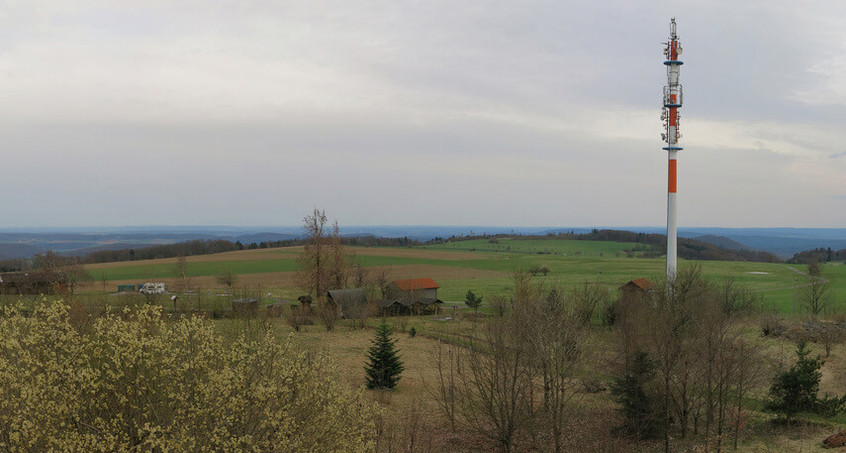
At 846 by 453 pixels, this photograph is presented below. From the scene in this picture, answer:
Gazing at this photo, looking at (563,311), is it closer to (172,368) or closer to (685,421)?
(685,421)

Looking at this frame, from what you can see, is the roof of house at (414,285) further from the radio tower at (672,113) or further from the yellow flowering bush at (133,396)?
Answer: the yellow flowering bush at (133,396)

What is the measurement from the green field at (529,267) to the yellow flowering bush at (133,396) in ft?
171

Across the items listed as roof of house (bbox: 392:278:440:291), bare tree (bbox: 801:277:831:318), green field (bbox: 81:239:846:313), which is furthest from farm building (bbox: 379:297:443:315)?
bare tree (bbox: 801:277:831:318)

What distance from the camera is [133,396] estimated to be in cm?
910

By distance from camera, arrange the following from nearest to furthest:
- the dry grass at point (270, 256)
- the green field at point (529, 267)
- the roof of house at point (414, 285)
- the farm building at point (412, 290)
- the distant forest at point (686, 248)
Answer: the farm building at point (412, 290) < the roof of house at point (414, 285) < the green field at point (529, 267) < the dry grass at point (270, 256) < the distant forest at point (686, 248)

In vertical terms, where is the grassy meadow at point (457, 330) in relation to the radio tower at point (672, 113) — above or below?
below

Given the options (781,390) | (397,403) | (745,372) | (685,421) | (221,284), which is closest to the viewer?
(745,372)

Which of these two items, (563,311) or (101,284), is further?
(101,284)

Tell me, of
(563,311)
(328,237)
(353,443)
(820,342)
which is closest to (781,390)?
(563,311)

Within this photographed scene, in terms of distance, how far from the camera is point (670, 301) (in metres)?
27.1

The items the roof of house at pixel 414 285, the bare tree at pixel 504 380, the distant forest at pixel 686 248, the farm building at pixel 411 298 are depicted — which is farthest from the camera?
the distant forest at pixel 686 248

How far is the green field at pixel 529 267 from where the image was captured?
73250mm

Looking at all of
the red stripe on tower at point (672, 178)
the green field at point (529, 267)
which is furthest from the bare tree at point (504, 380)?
the green field at point (529, 267)

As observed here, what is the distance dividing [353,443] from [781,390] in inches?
792
